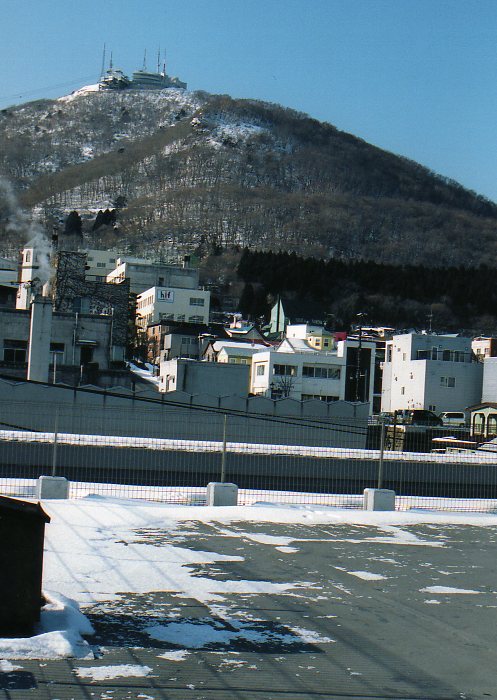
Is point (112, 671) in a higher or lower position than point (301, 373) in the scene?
lower

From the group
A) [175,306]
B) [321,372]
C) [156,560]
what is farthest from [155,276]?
[156,560]

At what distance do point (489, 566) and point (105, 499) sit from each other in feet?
25.2

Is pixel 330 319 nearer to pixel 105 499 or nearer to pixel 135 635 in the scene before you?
pixel 105 499

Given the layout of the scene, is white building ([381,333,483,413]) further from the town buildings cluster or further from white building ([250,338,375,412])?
white building ([250,338,375,412])

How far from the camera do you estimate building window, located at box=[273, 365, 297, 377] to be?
68031mm

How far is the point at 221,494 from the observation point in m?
17.9

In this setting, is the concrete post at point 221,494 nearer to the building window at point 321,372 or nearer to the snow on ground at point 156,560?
the snow on ground at point 156,560

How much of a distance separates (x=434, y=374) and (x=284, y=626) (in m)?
61.3

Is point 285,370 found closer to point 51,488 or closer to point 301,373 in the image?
point 301,373

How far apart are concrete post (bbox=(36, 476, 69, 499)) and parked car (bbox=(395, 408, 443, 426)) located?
43.6m

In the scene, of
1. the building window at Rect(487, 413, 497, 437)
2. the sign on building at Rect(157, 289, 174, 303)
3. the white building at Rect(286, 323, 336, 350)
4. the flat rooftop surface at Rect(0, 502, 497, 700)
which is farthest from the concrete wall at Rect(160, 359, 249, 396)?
the sign on building at Rect(157, 289, 174, 303)

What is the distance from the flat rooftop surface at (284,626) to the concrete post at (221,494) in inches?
148

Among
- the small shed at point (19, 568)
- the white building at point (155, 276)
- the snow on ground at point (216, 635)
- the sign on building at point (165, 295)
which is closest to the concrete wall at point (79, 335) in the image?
the snow on ground at point (216, 635)

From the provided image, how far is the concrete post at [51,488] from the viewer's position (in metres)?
17.1
